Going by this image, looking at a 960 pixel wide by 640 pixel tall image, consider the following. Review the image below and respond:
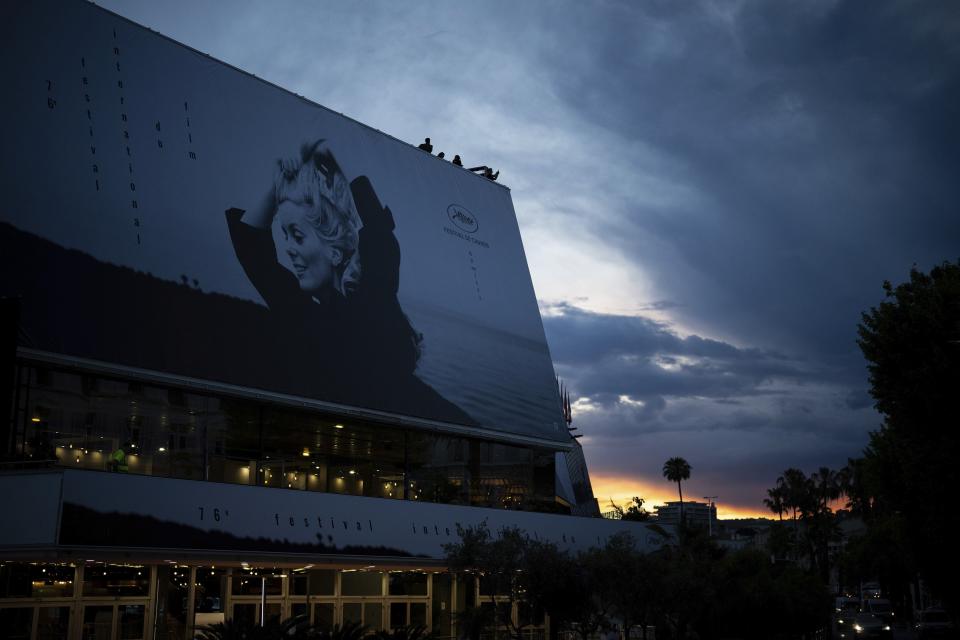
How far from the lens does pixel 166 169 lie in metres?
33.7

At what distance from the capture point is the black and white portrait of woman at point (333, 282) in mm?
36125

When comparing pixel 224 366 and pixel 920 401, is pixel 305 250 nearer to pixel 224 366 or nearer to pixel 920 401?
pixel 224 366

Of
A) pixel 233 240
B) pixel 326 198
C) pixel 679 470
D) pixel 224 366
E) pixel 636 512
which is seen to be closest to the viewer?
pixel 224 366

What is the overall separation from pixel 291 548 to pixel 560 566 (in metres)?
9.18

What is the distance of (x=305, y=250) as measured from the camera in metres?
38.1

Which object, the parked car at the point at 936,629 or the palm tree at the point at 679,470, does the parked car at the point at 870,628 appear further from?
the palm tree at the point at 679,470

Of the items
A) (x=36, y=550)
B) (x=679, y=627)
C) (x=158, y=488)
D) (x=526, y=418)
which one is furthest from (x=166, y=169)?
(x=679, y=627)

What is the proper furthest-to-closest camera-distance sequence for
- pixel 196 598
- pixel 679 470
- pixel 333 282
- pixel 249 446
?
pixel 679 470 → pixel 333 282 → pixel 249 446 → pixel 196 598

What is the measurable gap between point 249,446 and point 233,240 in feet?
24.8

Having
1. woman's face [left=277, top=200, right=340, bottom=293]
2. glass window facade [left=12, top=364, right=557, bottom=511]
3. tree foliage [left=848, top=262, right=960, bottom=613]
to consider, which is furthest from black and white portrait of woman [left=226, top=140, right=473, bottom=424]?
tree foliage [left=848, top=262, right=960, bottom=613]

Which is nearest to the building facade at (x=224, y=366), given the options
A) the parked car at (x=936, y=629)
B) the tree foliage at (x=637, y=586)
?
the tree foliage at (x=637, y=586)

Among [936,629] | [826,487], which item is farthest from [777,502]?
[936,629]

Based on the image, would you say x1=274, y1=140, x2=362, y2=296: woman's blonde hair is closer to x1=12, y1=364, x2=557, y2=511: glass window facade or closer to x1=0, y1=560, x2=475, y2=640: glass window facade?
x1=12, y1=364, x2=557, y2=511: glass window facade

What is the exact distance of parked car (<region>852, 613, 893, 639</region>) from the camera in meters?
46.7
